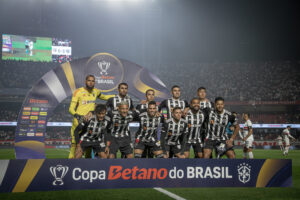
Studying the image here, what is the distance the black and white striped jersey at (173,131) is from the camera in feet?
24.1

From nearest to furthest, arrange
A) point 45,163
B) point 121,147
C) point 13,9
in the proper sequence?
point 45,163 < point 121,147 < point 13,9

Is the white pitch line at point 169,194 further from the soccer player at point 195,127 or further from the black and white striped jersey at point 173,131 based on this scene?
the soccer player at point 195,127

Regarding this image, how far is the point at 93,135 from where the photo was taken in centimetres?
702

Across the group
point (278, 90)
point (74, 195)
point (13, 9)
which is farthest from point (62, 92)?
point (13, 9)

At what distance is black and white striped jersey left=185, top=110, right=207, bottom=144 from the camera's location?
25.1ft

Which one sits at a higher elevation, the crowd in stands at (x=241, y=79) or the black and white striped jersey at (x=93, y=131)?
the crowd in stands at (x=241, y=79)

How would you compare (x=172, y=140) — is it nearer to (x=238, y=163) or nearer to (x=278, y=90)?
(x=238, y=163)

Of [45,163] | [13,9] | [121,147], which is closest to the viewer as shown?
[45,163]

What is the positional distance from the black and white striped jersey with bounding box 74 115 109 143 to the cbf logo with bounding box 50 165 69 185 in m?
1.71

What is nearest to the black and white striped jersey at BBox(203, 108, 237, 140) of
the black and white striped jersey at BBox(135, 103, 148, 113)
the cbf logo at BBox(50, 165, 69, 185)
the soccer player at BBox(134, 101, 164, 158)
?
the soccer player at BBox(134, 101, 164, 158)

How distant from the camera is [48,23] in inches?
1558

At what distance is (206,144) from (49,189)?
3.71 m

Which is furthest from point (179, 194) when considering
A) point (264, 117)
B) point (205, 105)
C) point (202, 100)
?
point (264, 117)

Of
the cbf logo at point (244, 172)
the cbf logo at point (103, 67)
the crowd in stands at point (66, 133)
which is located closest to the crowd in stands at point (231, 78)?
the crowd in stands at point (66, 133)
